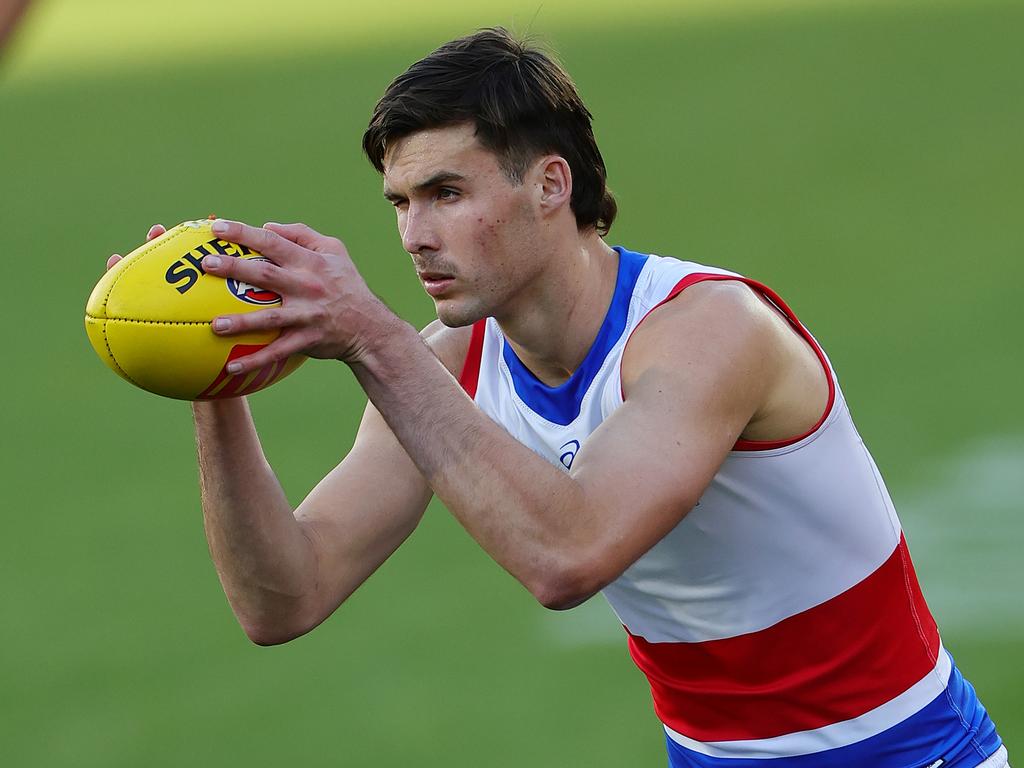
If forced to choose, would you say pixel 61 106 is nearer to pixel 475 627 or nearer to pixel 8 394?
pixel 8 394

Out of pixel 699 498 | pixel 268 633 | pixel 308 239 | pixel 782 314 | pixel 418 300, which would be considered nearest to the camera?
pixel 308 239

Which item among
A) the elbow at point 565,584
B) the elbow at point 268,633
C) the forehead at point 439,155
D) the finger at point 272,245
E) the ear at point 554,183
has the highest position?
the forehead at point 439,155

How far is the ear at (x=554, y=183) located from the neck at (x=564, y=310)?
10 cm

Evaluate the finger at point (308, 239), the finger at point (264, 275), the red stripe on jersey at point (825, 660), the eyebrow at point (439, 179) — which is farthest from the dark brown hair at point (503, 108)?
the red stripe on jersey at point (825, 660)

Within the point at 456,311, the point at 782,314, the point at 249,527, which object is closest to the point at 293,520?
the point at 249,527

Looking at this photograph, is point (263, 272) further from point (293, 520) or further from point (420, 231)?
point (293, 520)

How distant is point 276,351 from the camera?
2.81m

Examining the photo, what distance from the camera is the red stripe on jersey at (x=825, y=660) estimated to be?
11.4 ft

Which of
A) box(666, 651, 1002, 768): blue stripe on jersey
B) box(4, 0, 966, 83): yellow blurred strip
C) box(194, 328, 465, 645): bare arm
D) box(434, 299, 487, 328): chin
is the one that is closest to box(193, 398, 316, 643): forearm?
box(194, 328, 465, 645): bare arm

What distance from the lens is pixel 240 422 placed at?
133 inches

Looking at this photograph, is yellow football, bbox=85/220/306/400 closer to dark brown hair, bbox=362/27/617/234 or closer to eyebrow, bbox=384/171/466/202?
eyebrow, bbox=384/171/466/202

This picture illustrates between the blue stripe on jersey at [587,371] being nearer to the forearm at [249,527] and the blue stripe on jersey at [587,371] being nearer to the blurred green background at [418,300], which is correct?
the forearm at [249,527]

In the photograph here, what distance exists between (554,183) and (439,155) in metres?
0.33

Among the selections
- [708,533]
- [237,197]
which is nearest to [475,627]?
[708,533]
